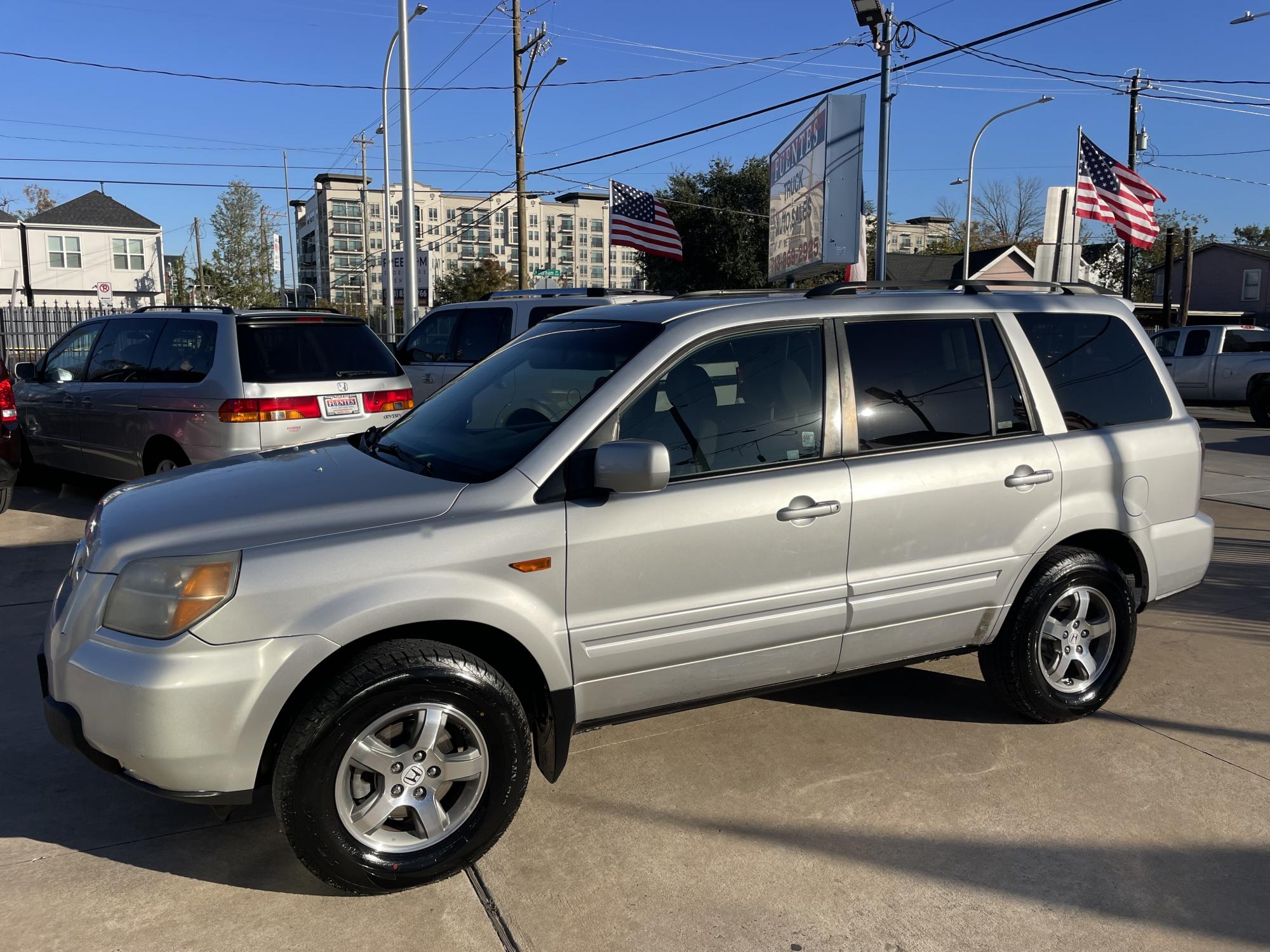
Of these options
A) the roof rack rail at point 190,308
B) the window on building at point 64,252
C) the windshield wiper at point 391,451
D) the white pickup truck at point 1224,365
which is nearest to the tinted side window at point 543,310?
the roof rack rail at point 190,308

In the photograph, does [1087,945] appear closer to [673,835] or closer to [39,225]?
[673,835]

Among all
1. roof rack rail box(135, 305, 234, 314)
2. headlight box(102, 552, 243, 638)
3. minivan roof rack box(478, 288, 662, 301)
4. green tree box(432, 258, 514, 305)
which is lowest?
headlight box(102, 552, 243, 638)

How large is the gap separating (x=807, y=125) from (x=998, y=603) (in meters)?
13.5

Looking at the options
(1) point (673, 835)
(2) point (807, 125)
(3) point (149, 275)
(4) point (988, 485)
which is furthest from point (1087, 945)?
(3) point (149, 275)

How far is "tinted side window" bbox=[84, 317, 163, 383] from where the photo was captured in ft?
27.4

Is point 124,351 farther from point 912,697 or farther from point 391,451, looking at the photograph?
point 912,697

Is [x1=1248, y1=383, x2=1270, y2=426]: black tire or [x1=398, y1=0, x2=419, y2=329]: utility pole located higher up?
[x1=398, y1=0, x2=419, y2=329]: utility pole

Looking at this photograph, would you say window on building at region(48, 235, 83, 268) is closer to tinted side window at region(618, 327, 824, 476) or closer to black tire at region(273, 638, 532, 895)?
tinted side window at region(618, 327, 824, 476)

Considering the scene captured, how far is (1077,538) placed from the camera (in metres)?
4.34

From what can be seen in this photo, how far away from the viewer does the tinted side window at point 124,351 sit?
8.35 metres

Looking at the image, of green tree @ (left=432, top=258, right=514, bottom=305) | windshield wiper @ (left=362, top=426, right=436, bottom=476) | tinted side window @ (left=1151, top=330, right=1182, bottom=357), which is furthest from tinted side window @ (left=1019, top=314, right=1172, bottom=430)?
green tree @ (left=432, top=258, right=514, bottom=305)

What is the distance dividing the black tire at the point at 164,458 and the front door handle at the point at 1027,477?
638 centimetres

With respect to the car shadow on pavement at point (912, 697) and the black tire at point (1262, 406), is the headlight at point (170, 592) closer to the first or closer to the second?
the car shadow on pavement at point (912, 697)

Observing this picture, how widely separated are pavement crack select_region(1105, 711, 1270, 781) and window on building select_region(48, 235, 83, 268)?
56948 mm
